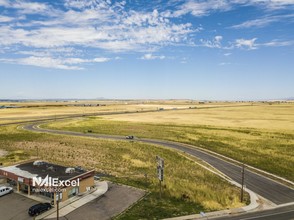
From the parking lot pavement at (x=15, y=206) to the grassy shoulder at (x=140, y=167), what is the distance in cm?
1482

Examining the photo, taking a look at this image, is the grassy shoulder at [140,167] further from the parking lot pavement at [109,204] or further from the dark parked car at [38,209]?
the dark parked car at [38,209]

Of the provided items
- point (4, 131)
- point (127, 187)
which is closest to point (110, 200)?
point (127, 187)

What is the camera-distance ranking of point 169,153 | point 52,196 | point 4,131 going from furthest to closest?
1. point 4,131
2. point 169,153
3. point 52,196

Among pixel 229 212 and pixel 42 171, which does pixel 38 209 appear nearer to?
pixel 42 171

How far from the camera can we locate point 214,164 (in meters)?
68.9

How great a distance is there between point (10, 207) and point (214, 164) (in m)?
46.9

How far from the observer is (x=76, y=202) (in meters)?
43.0

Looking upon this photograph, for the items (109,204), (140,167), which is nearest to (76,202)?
(109,204)

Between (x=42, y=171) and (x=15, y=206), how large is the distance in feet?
26.4

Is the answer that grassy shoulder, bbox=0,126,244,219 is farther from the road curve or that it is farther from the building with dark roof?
the building with dark roof

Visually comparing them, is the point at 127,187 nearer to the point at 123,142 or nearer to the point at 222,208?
the point at 222,208

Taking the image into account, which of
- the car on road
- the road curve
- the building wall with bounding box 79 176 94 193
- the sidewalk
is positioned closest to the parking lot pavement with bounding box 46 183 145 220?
the sidewalk

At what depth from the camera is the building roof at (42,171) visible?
46559 millimetres

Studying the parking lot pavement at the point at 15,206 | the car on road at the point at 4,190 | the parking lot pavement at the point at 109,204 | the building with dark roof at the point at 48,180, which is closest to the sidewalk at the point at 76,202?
the parking lot pavement at the point at 109,204
